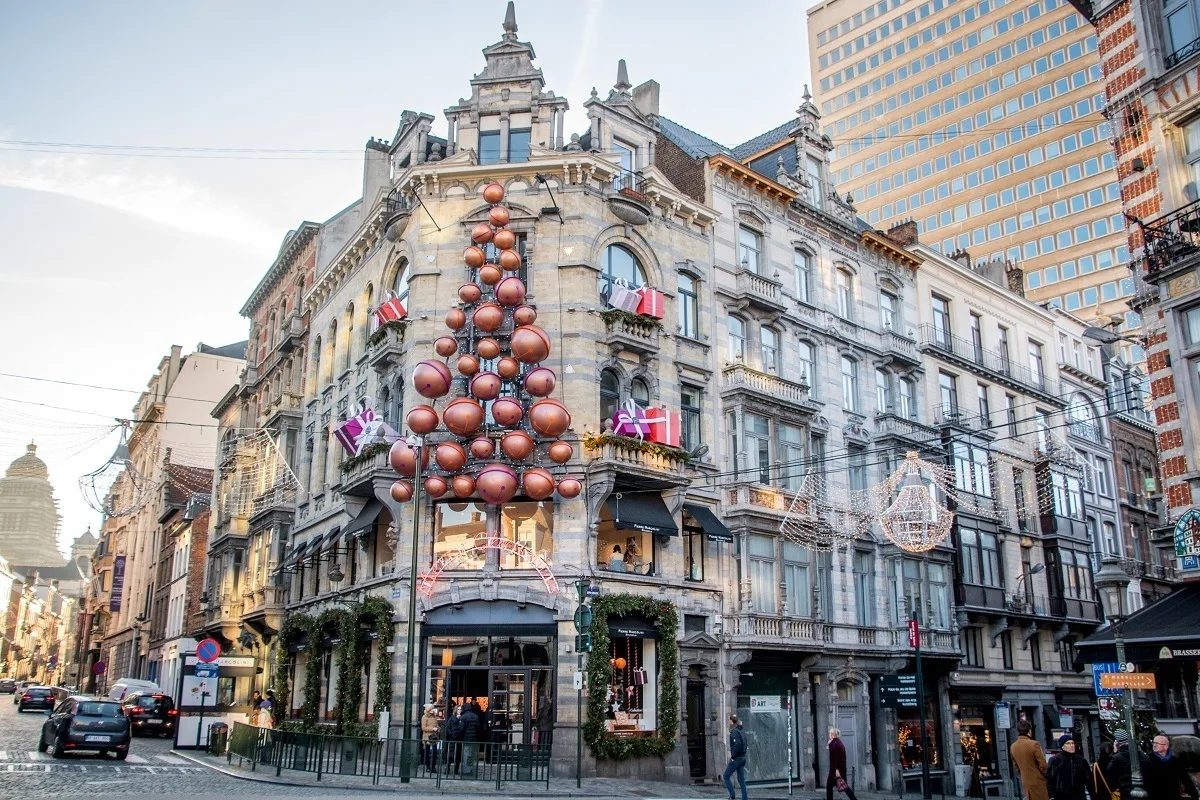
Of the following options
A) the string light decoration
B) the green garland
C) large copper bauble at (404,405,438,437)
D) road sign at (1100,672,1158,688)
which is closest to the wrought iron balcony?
the string light decoration

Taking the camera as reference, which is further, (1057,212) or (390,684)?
(1057,212)

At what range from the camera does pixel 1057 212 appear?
244 feet

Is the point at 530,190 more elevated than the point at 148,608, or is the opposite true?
the point at 530,190

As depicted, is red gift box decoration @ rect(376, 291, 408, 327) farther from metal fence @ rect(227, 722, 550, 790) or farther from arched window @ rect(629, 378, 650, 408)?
metal fence @ rect(227, 722, 550, 790)

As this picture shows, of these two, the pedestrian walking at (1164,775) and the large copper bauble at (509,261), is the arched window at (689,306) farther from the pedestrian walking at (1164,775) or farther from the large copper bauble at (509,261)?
the pedestrian walking at (1164,775)

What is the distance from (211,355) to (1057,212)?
196 feet

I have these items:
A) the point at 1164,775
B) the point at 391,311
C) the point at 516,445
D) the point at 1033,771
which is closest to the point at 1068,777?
the point at 1033,771

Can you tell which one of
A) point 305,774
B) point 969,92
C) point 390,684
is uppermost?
point 969,92

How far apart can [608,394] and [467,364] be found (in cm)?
414

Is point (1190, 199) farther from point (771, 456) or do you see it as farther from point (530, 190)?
point (530, 190)

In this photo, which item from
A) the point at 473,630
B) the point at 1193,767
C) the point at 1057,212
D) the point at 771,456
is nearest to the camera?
the point at 1193,767

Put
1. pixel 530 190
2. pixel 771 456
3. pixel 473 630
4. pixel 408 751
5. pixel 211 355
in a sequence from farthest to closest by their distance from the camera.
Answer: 1. pixel 211 355
2. pixel 771 456
3. pixel 530 190
4. pixel 473 630
5. pixel 408 751

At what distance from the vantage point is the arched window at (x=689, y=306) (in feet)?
100

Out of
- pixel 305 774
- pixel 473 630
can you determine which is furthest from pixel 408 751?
pixel 473 630
